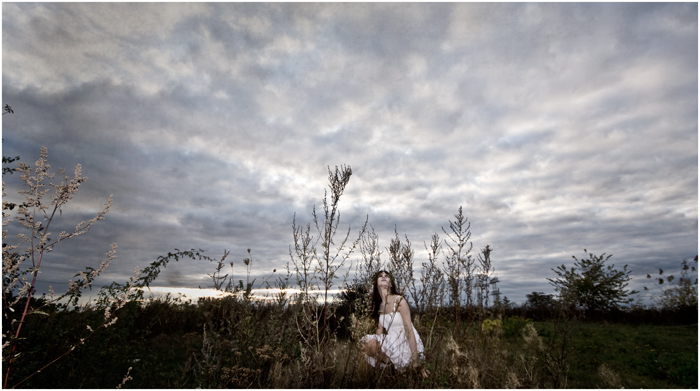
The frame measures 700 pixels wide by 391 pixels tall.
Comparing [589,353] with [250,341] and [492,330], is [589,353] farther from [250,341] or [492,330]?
[250,341]

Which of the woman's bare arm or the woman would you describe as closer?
the woman

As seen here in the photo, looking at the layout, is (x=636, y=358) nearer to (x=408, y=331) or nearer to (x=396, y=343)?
(x=396, y=343)

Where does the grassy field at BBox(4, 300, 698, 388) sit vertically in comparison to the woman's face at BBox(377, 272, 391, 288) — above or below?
below

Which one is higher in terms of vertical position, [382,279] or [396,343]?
[382,279]

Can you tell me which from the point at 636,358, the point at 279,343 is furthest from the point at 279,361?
the point at 636,358

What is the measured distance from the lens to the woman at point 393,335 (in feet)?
15.0

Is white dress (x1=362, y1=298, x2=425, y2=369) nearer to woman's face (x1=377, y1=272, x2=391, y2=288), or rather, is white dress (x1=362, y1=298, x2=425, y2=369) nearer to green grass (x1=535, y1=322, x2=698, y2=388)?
woman's face (x1=377, y1=272, x2=391, y2=288)

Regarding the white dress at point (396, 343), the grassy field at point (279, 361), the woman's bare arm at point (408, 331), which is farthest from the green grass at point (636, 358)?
the woman's bare arm at point (408, 331)

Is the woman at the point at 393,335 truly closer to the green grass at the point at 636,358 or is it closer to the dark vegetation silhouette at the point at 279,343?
the dark vegetation silhouette at the point at 279,343

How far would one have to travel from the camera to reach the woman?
15.0 feet

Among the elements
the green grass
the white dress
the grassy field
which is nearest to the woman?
the white dress

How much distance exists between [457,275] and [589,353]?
409 cm

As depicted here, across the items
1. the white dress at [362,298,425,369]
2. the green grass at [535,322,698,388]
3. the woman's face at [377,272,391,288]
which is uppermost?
the woman's face at [377,272,391,288]

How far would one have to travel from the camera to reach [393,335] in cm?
557
